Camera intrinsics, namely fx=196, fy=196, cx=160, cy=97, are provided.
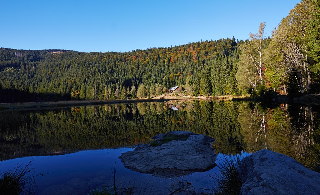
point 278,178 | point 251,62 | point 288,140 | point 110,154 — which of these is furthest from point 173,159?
point 251,62

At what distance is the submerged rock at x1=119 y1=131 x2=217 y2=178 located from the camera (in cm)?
1014

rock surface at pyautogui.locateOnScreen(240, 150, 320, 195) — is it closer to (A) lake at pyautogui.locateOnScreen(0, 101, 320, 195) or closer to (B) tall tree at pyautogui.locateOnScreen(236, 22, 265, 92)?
(A) lake at pyautogui.locateOnScreen(0, 101, 320, 195)

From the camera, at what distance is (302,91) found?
33750 mm

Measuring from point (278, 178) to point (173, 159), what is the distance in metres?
7.29

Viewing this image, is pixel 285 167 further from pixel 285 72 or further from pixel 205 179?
pixel 285 72

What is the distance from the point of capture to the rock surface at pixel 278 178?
422cm

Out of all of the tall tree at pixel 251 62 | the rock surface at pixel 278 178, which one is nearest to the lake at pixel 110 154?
the rock surface at pixel 278 178

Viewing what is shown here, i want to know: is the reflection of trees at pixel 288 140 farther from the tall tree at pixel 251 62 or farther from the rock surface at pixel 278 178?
the tall tree at pixel 251 62

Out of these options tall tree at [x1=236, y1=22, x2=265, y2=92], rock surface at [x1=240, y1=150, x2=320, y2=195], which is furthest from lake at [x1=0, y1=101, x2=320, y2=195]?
tall tree at [x1=236, y1=22, x2=265, y2=92]

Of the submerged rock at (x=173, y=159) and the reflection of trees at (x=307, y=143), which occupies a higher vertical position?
the reflection of trees at (x=307, y=143)

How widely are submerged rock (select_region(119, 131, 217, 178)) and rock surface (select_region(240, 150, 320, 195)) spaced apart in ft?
15.1

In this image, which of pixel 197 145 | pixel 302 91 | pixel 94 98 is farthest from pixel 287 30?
pixel 94 98

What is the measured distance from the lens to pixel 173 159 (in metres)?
11.4

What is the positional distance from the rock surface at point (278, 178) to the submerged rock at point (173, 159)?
460 centimetres
